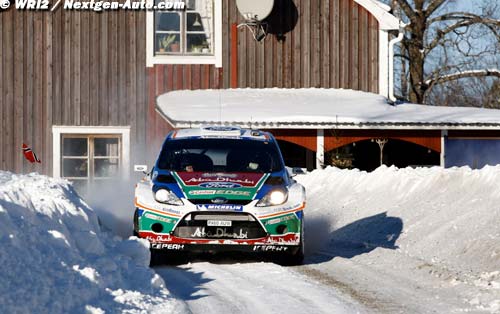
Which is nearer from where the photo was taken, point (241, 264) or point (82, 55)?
point (241, 264)

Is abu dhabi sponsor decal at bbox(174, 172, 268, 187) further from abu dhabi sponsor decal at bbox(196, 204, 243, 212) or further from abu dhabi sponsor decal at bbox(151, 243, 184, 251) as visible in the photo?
abu dhabi sponsor decal at bbox(151, 243, 184, 251)

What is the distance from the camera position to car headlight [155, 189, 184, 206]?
12.6 metres

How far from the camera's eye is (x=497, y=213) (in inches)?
573

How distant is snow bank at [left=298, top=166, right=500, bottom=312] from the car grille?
2026 millimetres

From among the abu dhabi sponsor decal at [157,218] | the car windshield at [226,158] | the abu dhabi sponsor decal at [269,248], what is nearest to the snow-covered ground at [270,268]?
the abu dhabi sponsor decal at [269,248]

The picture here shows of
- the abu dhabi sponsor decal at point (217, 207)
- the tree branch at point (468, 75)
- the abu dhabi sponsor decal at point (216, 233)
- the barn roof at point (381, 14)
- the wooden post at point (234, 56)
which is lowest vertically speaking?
the abu dhabi sponsor decal at point (216, 233)

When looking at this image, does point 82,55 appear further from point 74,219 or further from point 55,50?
point 74,219

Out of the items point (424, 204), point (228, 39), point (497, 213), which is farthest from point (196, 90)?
point (497, 213)

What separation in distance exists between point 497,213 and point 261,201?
3.55 m

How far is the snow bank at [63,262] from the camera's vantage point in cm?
816

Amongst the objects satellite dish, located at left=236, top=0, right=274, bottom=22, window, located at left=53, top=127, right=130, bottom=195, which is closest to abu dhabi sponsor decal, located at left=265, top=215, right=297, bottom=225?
window, located at left=53, top=127, right=130, bottom=195

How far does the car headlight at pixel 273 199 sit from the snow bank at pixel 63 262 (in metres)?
1.55

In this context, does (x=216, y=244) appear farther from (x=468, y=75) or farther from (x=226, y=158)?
(x=468, y=75)

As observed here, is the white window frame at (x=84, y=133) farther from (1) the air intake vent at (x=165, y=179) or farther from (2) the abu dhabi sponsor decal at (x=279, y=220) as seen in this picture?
(2) the abu dhabi sponsor decal at (x=279, y=220)
